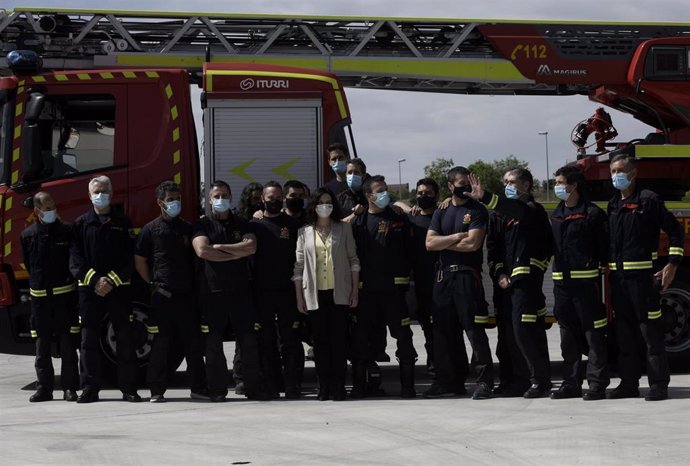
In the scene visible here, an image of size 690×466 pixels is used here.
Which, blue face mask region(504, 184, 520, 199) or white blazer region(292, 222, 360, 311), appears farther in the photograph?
white blazer region(292, 222, 360, 311)

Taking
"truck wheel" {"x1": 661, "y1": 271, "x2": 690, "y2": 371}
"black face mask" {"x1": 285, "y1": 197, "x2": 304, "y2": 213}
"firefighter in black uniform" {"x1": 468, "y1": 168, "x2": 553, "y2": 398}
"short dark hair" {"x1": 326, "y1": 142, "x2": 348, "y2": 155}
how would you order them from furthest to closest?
"truck wheel" {"x1": 661, "y1": 271, "x2": 690, "y2": 371}, "short dark hair" {"x1": 326, "y1": 142, "x2": 348, "y2": 155}, "black face mask" {"x1": 285, "y1": 197, "x2": 304, "y2": 213}, "firefighter in black uniform" {"x1": 468, "y1": 168, "x2": 553, "y2": 398}

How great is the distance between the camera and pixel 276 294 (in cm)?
977

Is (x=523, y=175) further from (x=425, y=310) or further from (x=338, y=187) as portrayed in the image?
(x=338, y=187)

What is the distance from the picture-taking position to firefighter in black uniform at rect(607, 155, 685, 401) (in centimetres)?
917

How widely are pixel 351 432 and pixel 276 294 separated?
7.58 ft

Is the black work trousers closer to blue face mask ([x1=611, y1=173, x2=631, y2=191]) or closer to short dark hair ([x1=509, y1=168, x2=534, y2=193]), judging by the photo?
short dark hair ([x1=509, y1=168, x2=534, y2=193])

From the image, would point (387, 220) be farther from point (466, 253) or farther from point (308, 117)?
point (308, 117)

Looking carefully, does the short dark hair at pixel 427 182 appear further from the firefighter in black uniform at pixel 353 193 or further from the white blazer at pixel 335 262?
the white blazer at pixel 335 262

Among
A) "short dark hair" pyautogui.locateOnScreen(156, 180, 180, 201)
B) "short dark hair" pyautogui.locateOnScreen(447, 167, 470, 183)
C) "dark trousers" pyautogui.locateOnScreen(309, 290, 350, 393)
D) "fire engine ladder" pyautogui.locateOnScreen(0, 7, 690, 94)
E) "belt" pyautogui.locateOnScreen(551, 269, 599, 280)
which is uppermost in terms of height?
"fire engine ladder" pyautogui.locateOnScreen(0, 7, 690, 94)

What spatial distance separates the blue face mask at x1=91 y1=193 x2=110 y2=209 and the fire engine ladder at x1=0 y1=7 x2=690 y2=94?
275 centimetres

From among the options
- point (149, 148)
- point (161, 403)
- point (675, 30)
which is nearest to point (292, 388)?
point (161, 403)

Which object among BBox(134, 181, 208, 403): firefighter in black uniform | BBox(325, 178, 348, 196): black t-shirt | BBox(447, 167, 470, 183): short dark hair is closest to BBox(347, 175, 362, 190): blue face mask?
BBox(325, 178, 348, 196): black t-shirt

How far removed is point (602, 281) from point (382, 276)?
2326 millimetres

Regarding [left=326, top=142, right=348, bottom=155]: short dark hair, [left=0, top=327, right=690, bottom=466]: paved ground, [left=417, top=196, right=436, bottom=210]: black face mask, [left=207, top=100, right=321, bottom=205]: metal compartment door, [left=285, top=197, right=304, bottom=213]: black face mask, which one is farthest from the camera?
[left=207, top=100, right=321, bottom=205]: metal compartment door
